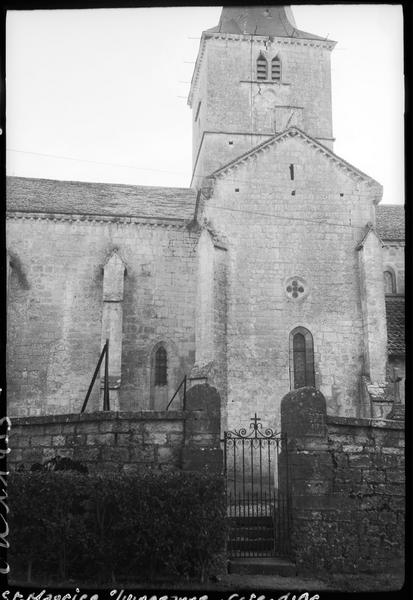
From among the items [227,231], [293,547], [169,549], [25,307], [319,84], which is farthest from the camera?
[319,84]

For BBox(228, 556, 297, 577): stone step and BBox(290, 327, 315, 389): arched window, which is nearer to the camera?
BBox(228, 556, 297, 577): stone step

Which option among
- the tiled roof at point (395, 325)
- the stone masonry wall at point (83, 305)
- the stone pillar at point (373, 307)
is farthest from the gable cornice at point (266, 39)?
the stone pillar at point (373, 307)

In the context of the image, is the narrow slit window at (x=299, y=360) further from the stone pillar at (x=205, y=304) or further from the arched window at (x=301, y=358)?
the stone pillar at (x=205, y=304)

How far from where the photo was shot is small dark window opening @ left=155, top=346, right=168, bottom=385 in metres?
25.1

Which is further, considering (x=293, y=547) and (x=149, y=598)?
(x=293, y=547)

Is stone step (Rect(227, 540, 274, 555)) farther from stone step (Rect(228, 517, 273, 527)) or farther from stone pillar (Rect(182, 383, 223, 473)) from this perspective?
stone pillar (Rect(182, 383, 223, 473))

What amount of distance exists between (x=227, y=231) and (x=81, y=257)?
20.1 feet

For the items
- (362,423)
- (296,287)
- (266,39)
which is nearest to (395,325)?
(296,287)

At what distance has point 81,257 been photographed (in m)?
26.1

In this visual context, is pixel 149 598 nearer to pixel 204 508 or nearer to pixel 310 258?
pixel 204 508

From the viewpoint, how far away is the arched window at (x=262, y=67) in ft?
113

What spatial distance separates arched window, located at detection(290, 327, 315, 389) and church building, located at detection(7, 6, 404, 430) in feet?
0.16

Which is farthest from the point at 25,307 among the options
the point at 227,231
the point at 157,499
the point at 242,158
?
the point at 157,499

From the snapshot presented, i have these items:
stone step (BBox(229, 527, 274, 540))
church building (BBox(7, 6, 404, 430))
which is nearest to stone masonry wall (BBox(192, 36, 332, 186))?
church building (BBox(7, 6, 404, 430))
